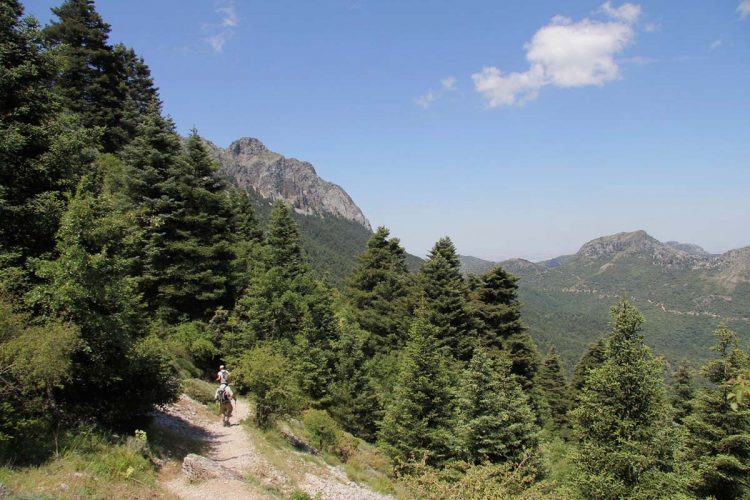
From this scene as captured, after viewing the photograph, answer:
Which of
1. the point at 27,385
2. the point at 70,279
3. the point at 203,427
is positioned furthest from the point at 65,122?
the point at 203,427

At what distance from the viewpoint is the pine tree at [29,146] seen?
1179 cm

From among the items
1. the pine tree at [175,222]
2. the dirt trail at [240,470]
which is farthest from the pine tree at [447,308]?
the pine tree at [175,222]

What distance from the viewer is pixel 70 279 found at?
10172 millimetres

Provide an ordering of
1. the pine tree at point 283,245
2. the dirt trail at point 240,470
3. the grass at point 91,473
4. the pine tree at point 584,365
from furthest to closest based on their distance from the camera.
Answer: the pine tree at point 584,365, the pine tree at point 283,245, the dirt trail at point 240,470, the grass at point 91,473

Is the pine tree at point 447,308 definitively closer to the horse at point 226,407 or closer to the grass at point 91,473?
the horse at point 226,407

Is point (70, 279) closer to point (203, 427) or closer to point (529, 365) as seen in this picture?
point (203, 427)

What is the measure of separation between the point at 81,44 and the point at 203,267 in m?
22.6

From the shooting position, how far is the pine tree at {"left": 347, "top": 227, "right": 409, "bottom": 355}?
34156mm

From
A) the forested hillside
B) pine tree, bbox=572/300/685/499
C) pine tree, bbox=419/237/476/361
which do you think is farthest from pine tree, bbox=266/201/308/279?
pine tree, bbox=572/300/685/499

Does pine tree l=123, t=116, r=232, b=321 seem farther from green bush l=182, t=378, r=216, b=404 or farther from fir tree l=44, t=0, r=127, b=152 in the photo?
fir tree l=44, t=0, r=127, b=152

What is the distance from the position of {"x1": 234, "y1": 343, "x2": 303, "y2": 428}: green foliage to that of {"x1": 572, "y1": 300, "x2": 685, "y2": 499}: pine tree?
11393 mm

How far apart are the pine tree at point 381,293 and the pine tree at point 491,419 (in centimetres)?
1417

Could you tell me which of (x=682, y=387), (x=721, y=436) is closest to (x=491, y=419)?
(x=721, y=436)

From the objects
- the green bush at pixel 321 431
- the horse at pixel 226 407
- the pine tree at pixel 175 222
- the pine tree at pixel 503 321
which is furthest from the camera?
the pine tree at pixel 503 321
